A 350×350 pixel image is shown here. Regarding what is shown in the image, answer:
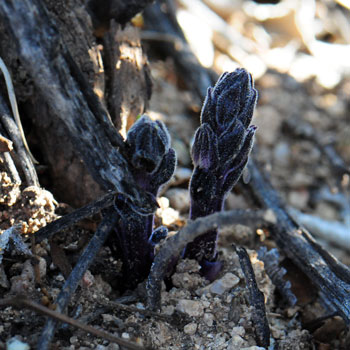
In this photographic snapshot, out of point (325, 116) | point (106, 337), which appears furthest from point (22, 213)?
point (325, 116)

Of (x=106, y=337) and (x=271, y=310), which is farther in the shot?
(x=271, y=310)

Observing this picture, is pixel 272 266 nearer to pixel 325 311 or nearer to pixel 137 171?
pixel 325 311

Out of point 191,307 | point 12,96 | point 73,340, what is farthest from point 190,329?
point 12,96

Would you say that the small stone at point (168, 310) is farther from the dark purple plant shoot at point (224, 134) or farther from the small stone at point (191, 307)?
the dark purple plant shoot at point (224, 134)

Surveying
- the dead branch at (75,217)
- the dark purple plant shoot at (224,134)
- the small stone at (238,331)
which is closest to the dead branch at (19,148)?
the dead branch at (75,217)

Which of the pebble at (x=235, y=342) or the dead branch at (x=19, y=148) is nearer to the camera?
the pebble at (x=235, y=342)

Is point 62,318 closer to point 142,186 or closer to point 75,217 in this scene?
point 75,217
